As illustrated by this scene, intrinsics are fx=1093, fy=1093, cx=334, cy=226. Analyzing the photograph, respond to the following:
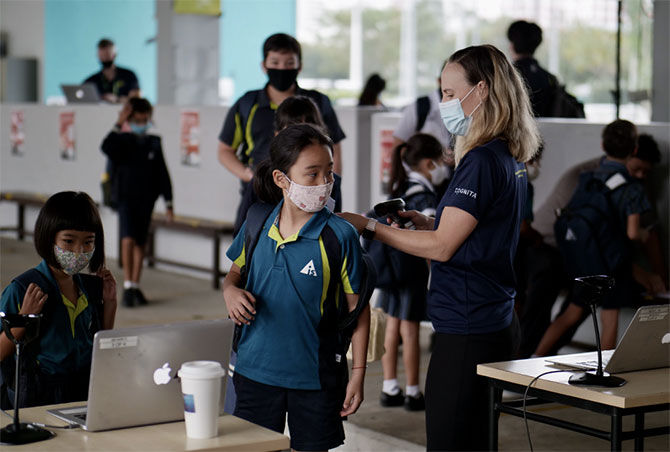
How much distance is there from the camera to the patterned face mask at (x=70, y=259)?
11.1ft

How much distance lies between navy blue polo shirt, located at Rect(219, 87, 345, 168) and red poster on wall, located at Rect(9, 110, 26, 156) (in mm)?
7921

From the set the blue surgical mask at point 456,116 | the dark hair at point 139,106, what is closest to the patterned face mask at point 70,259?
the blue surgical mask at point 456,116

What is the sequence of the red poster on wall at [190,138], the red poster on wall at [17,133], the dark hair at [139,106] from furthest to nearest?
the red poster on wall at [17,133], the red poster on wall at [190,138], the dark hair at [139,106]

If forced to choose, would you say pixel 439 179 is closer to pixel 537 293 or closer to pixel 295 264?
pixel 537 293

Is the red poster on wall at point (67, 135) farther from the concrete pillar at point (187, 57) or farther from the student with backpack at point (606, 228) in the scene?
the student with backpack at point (606, 228)

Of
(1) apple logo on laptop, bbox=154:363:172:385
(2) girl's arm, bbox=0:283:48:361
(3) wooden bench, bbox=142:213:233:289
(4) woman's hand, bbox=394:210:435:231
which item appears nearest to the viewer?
(1) apple logo on laptop, bbox=154:363:172:385

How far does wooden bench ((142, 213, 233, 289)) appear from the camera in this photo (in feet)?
31.1

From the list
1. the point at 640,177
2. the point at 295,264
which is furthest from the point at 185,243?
the point at 295,264

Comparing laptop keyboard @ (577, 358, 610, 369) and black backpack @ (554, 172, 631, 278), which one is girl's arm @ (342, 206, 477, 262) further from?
black backpack @ (554, 172, 631, 278)

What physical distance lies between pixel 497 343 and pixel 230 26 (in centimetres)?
1765

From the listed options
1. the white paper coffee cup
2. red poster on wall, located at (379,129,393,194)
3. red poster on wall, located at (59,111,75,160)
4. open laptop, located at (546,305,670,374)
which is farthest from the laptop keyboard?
red poster on wall, located at (59,111,75,160)

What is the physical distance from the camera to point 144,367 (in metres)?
2.71

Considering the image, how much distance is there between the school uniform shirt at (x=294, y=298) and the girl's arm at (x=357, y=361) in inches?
3.1

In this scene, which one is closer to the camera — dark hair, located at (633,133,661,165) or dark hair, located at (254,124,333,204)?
dark hair, located at (254,124,333,204)
